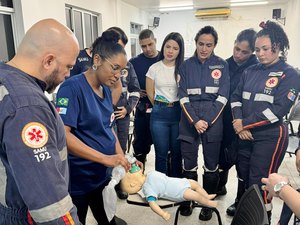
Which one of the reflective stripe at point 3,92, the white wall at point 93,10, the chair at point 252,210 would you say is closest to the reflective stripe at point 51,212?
the reflective stripe at point 3,92

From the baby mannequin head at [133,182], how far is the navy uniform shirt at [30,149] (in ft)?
2.99

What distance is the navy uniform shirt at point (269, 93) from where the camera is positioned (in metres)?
1.71

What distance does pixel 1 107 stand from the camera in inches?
25.8

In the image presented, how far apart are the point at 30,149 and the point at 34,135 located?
0.04 m

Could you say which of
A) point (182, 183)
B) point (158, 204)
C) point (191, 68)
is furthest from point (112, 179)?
point (191, 68)

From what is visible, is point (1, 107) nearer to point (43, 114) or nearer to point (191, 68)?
point (43, 114)

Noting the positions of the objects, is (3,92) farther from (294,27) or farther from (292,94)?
(294,27)

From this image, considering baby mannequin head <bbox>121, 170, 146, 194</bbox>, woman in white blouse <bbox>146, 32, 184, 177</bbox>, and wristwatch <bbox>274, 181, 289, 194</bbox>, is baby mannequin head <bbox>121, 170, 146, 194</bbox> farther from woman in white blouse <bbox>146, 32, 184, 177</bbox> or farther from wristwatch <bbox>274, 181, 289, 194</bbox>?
wristwatch <bbox>274, 181, 289, 194</bbox>

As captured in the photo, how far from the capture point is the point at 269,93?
1.75 meters

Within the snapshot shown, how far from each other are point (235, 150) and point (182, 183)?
2.23ft

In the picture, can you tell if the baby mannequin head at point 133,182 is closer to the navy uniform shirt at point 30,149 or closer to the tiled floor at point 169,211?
the tiled floor at point 169,211

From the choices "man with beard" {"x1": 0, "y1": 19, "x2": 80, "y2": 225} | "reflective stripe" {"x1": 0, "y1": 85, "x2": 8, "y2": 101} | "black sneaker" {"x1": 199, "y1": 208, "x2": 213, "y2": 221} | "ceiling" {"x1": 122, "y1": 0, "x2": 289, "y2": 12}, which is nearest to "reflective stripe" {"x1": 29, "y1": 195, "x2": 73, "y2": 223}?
"man with beard" {"x1": 0, "y1": 19, "x2": 80, "y2": 225}

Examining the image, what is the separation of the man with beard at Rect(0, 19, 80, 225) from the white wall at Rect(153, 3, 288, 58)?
25.1 ft

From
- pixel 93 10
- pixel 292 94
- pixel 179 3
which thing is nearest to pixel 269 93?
pixel 292 94
